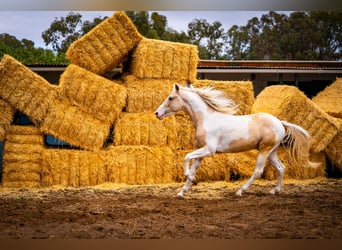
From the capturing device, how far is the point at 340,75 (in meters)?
9.70

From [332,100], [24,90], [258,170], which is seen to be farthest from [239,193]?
[24,90]

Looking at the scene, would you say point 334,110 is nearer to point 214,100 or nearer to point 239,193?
point 214,100

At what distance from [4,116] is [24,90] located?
431mm

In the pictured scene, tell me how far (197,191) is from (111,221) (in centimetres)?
176

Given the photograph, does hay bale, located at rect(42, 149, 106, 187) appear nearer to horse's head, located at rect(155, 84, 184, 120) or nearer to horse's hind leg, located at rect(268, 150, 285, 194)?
horse's head, located at rect(155, 84, 184, 120)

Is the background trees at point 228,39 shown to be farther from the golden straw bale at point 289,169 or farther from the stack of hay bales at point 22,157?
the stack of hay bales at point 22,157

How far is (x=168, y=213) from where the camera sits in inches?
218

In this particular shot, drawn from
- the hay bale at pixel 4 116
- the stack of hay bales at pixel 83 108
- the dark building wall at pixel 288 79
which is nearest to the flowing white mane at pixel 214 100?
the stack of hay bales at pixel 83 108

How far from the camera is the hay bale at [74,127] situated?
276 inches

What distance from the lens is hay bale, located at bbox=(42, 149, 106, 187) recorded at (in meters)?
7.05

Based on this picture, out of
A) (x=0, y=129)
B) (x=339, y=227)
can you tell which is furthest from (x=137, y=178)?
(x=339, y=227)

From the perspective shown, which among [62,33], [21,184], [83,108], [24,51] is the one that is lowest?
[21,184]

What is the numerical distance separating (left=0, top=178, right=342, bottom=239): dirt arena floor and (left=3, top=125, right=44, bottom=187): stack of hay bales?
0.22 m

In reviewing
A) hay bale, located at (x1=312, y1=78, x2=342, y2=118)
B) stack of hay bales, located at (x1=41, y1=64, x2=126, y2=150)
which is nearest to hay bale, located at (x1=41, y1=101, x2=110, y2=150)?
stack of hay bales, located at (x1=41, y1=64, x2=126, y2=150)
